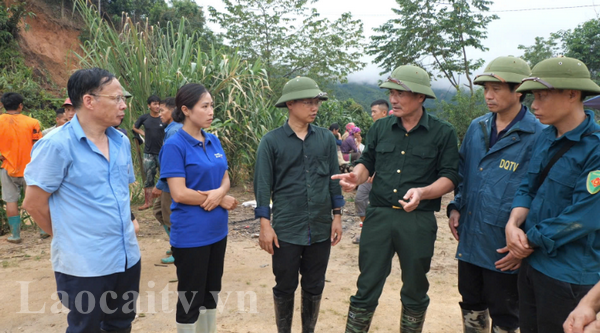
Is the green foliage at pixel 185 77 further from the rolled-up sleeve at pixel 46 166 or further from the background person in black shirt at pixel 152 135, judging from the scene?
the rolled-up sleeve at pixel 46 166

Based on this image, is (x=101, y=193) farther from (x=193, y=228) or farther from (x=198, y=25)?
(x=198, y=25)

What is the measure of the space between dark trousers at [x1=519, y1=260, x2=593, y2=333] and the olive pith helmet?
1.22m

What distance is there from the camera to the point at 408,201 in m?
2.71

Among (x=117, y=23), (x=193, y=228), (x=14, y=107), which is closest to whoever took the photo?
(x=193, y=228)

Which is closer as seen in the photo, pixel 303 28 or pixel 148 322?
pixel 148 322

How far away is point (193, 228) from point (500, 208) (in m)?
1.97

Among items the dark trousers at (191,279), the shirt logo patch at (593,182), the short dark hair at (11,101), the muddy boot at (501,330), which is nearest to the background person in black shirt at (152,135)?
the short dark hair at (11,101)

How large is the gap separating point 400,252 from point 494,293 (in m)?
0.62

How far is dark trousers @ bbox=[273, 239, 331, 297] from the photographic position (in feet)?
9.42

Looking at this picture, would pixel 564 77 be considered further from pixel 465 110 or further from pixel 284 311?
pixel 465 110

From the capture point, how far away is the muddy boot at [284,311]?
9.57ft

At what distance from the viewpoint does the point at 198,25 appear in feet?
70.9

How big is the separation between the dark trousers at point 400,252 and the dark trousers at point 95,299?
149 centimetres

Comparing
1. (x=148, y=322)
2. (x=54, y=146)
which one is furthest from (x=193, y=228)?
(x=148, y=322)
